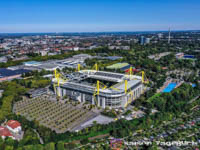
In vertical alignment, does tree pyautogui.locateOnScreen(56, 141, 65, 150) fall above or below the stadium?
below

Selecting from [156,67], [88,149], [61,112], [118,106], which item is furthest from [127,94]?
[156,67]

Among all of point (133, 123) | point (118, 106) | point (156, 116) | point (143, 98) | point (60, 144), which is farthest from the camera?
point (143, 98)

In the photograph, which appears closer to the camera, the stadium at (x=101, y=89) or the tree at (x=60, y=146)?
the tree at (x=60, y=146)

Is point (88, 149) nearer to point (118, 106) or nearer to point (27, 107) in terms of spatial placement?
point (118, 106)

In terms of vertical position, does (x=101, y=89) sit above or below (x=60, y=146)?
above

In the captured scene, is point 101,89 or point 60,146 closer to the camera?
point 60,146

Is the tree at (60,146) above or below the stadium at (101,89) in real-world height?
below

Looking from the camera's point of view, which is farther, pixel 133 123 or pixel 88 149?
pixel 133 123

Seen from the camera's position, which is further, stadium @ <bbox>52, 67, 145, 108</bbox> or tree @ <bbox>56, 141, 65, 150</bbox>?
stadium @ <bbox>52, 67, 145, 108</bbox>
